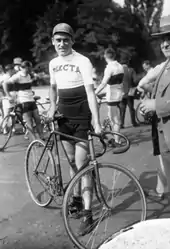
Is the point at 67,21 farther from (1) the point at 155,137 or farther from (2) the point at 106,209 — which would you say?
(2) the point at 106,209

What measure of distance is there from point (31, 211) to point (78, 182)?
1.13m

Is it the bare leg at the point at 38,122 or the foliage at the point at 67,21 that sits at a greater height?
the foliage at the point at 67,21

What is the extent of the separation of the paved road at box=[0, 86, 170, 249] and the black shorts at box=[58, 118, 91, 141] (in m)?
0.97

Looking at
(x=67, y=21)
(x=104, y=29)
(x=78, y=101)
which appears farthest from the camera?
(x=104, y=29)

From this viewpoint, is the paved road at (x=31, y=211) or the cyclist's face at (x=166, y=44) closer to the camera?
the cyclist's face at (x=166, y=44)

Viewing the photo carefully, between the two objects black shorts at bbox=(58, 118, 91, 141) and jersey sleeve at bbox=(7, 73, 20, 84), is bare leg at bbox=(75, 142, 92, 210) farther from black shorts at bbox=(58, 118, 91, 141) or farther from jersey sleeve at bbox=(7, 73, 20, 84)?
jersey sleeve at bbox=(7, 73, 20, 84)

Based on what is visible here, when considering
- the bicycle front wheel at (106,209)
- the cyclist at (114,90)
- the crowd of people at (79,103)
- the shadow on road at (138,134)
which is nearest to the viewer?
the bicycle front wheel at (106,209)

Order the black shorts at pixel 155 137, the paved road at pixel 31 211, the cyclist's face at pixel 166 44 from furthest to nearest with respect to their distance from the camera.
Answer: the black shorts at pixel 155 137, the paved road at pixel 31 211, the cyclist's face at pixel 166 44

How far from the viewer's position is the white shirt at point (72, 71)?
11.7 ft

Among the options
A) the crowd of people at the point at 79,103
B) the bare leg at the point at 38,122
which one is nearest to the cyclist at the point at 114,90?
the bare leg at the point at 38,122

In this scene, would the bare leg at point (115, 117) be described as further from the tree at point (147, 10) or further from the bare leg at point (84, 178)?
the tree at point (147, 10)

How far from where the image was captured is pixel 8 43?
93.9 feet

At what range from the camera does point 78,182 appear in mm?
3410

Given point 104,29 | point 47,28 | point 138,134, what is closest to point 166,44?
point 138,134
